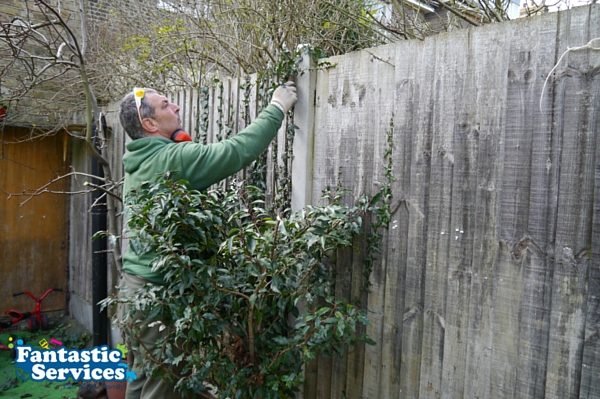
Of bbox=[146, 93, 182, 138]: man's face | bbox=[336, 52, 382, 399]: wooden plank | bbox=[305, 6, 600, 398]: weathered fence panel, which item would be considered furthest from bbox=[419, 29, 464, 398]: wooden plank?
bbox=[146, 93, 182, 138]: man's face

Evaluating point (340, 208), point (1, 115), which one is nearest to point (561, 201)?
point (340, 208)

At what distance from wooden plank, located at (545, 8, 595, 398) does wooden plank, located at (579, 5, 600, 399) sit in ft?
0.05

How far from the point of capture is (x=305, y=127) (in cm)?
289

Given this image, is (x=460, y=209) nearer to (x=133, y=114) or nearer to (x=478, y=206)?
(x=478, y=206)

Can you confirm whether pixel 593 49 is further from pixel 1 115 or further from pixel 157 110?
pixel 1 115

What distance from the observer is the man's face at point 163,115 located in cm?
298

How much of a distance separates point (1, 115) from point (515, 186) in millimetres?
6013

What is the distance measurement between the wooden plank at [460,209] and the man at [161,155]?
39.5 inches

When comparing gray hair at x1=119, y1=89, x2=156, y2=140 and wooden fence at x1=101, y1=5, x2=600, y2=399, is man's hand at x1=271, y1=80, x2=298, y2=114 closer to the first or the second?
wooden fence at x1=101, y1=5, x2=600, y2=399

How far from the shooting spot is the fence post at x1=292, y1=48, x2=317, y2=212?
2.89 m

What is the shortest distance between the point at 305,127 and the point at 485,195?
120cm

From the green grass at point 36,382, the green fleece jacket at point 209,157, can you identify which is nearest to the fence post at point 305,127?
the green fleece jacket at point 209,157

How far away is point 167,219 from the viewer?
2.23 metres

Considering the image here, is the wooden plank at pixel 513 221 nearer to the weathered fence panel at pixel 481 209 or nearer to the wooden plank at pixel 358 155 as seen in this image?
the weathered fence panel at pixel 481 209
